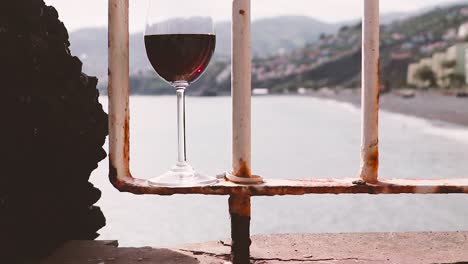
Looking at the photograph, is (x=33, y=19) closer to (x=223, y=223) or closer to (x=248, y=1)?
(x=248, y=1)

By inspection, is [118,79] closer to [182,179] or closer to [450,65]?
[182,179]

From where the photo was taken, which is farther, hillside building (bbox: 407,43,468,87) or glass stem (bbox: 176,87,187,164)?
hillside building (bbox: 407,43,468,87)

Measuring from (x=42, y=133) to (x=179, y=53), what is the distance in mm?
414

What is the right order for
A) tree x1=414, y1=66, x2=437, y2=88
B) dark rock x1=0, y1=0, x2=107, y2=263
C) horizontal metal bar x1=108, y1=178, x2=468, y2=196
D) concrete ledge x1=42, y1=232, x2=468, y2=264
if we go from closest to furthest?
1. dark rock x1=0, y1=0, x2=107, y2=263
2. horizontal metal bar x1=108, y1=178, x2=468, y2=196
3. concrete ledge x1=42, y1=232, x2=468, y2=264
4. tree x1=414, y1=66, x2=437, y2=88

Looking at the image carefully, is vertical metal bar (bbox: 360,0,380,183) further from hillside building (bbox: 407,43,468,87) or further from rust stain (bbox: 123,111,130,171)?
hillside building (bbox: 407,43,468,87)

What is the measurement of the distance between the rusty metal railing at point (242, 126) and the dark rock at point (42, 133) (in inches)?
6.1

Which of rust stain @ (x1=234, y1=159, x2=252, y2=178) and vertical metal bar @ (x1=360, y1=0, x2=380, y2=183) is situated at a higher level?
vertical metal bar @ (x1=360, y1=0, x2=380, y2=183)

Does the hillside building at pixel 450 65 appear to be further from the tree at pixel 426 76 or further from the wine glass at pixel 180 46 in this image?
the wine glass at pixel 180 46

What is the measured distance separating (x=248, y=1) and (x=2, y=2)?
619 millimetres

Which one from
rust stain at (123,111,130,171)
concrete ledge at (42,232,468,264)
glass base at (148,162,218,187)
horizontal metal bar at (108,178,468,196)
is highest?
rust stain at (123,111,130,171)

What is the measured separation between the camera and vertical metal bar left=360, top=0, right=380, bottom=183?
6.09 feet

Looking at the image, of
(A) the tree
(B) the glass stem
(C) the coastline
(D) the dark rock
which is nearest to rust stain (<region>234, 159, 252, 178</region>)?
(B) the glass stem

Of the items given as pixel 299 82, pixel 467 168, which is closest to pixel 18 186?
pixel 467 168

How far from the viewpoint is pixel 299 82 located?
444 ft
